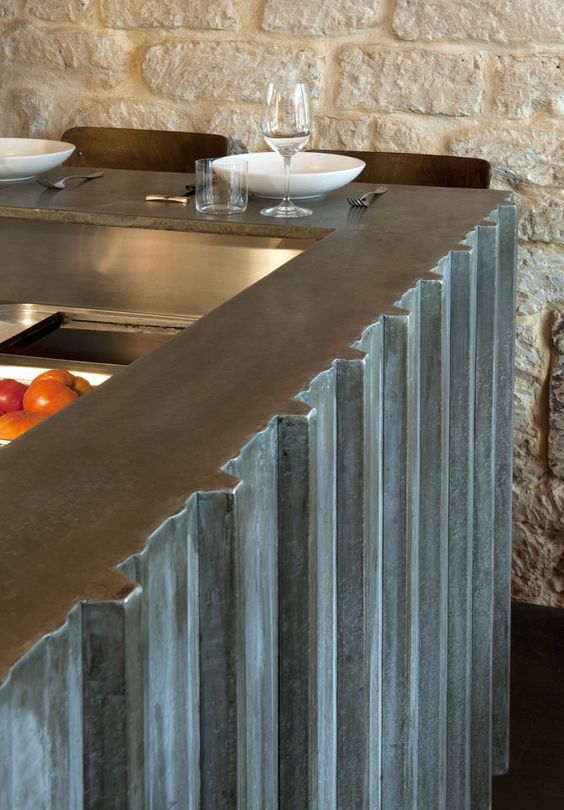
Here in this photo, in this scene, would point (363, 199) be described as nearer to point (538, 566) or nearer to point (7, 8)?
point (538, 566)

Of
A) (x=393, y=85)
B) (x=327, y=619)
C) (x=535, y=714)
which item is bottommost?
(x=535, y=714)

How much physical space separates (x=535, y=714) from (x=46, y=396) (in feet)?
4.72

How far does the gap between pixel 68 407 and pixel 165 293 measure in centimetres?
98

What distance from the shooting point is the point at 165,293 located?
1845mm

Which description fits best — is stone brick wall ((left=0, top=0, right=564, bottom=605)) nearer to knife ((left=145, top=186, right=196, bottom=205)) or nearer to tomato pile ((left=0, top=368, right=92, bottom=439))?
knife ((left=145, top=186, right=196, bottom=205))

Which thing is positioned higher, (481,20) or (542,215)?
(481,20)

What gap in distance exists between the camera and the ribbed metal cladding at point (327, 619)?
60 centimetres

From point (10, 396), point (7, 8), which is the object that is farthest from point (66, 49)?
point (10, 396)

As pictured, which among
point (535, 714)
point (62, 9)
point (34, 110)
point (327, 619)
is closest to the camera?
point (327, 619)

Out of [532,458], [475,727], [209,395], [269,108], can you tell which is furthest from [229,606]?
[532,458]

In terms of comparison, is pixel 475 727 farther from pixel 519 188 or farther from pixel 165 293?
pixel 519 188

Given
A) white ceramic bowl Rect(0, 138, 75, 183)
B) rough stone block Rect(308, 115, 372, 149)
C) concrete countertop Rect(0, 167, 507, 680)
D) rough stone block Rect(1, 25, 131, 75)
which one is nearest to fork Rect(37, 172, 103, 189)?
white ceramic bowl Rect(0, 138, 75, 183)

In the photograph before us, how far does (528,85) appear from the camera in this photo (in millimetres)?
2727

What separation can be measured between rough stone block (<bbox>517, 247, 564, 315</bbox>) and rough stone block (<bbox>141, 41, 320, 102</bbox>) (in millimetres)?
695
